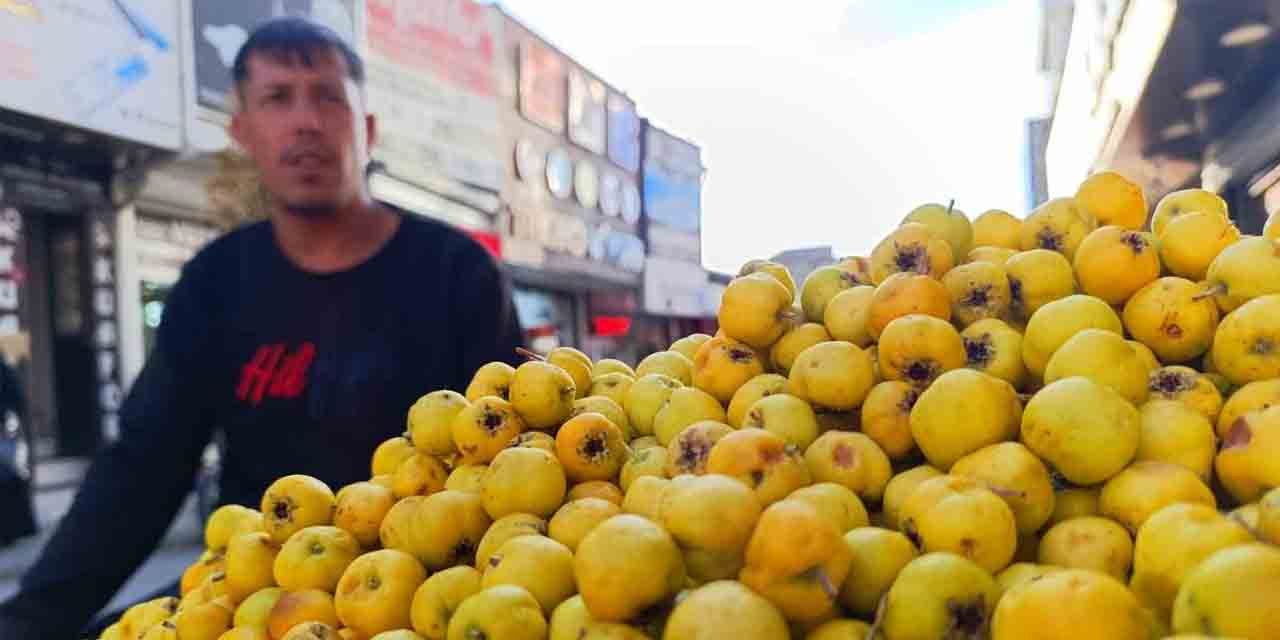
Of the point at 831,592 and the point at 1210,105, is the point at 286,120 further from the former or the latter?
the point at 1210,105

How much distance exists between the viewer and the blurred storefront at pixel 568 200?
16.0 meters

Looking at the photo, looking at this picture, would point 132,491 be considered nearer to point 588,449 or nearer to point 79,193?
point 588,449

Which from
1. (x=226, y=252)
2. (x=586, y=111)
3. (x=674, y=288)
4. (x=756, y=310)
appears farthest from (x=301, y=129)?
(x=674, y=288)

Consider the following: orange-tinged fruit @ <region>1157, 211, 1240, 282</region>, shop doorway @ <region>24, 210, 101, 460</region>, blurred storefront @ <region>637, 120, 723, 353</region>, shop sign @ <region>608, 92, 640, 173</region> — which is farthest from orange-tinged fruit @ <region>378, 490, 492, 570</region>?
blurred storefront @ <region>637, 120, 723, 353</region>

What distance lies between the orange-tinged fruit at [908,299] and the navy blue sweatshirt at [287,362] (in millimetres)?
1420

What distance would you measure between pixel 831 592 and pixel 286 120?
7.16 feet

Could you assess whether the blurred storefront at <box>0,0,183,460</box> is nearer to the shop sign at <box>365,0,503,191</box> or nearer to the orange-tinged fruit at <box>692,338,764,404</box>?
the shop sign at <box>365,0,503,191</box>

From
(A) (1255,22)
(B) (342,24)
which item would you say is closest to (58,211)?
(B) (342,24)

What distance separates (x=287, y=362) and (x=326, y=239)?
0.39 meters

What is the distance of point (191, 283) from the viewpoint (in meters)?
2.71

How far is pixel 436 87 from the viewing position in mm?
13922

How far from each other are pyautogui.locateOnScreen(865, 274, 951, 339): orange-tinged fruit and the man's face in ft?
5.67

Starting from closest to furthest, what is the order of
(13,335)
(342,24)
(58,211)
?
(13,335), (58,211), (342,24)

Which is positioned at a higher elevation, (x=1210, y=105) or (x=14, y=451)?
(x=1210, y=105)
